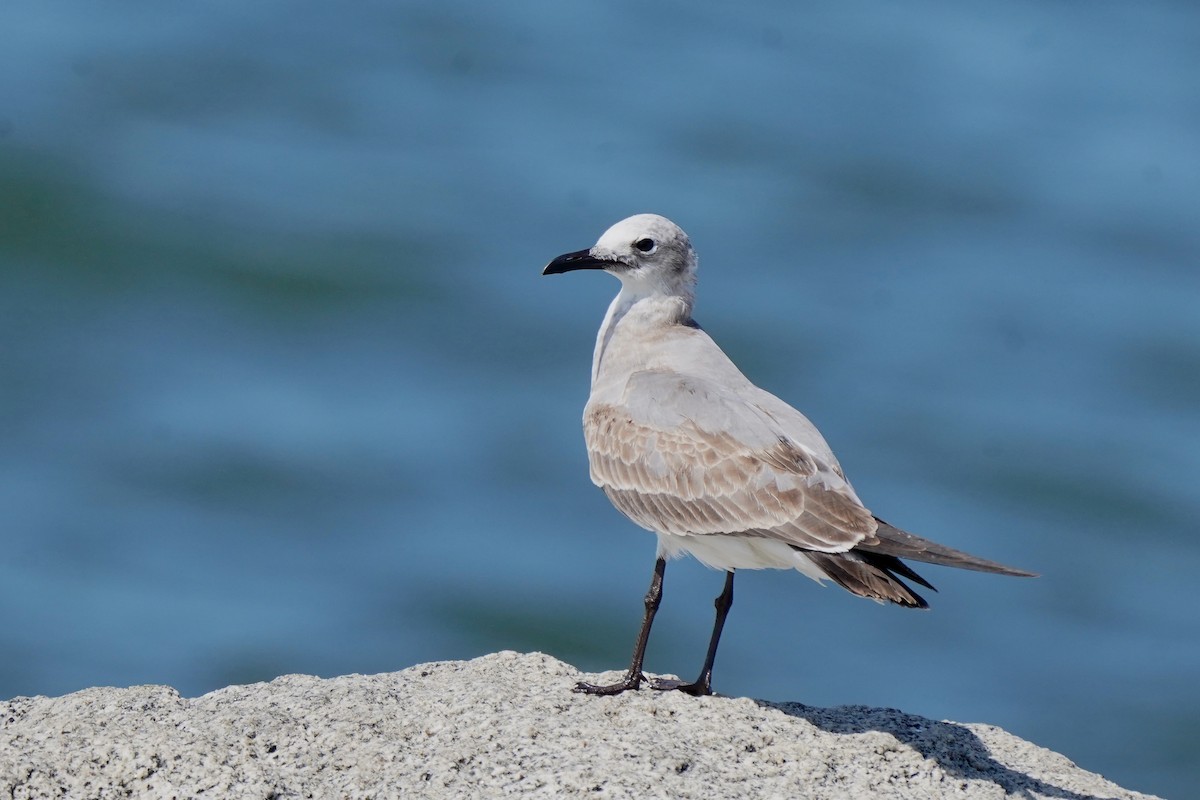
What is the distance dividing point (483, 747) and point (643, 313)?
3.40 meters

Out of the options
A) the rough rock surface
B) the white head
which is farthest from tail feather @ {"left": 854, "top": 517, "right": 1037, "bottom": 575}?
the white head

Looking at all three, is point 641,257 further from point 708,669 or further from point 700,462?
point 708,669

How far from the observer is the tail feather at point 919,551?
20.2 feet

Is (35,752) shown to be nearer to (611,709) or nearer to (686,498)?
(611,709)

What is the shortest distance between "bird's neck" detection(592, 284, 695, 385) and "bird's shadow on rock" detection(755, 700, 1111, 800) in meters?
2.51

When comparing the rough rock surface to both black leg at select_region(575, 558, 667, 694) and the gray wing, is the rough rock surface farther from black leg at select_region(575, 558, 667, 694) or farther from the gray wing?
the gray wing

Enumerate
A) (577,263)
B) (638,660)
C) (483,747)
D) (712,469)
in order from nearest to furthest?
(483,747)
(638,660)
(712,469)
(577,263)

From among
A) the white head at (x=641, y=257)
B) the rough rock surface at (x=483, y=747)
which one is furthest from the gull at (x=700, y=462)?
the rough rock surface at (x=483, y=747)

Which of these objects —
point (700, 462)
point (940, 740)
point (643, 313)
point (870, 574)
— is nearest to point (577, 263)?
point (643, 313)

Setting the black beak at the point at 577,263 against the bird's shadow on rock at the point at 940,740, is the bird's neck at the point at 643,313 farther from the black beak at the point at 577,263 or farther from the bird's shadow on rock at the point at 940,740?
the bird's shadow on rock at the point at 940,740

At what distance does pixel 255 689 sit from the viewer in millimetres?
6699

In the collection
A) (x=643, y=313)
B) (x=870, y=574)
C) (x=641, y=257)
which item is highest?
(x=641, y=257)

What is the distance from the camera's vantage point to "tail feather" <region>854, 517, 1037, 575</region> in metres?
6.15

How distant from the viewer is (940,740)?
6590mm
